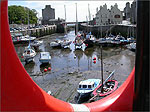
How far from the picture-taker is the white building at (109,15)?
51.2m

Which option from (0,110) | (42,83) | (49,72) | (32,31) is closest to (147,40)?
(0,110)

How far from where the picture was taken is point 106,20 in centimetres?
5288

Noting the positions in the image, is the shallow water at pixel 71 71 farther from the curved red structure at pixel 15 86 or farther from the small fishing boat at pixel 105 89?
the curved red structure at pixel 15 86

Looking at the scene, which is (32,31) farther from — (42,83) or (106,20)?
(42,83)

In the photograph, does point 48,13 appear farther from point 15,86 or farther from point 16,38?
point 15,86

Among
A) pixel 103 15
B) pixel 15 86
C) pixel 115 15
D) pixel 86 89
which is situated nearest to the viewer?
pixel 15 86

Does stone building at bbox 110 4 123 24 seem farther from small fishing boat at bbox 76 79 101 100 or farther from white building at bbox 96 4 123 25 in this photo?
small fishing boat at bbox 76 79 101 100

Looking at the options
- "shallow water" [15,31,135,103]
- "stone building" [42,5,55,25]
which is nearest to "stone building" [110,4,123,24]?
"shallow water" [15,31,135,103]

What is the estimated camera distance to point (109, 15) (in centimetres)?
5225

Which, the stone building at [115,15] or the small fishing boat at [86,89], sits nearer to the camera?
the small fishing boat at [86,89]

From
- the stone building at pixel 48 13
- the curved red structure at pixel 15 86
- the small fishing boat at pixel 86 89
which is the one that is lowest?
the small fishing boat at pixel 86 89

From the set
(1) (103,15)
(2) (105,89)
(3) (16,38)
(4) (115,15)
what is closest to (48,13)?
(1) (103,15)

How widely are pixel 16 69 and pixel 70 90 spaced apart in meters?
8.99

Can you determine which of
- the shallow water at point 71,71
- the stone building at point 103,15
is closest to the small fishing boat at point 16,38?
the shallow water at point 71,71
